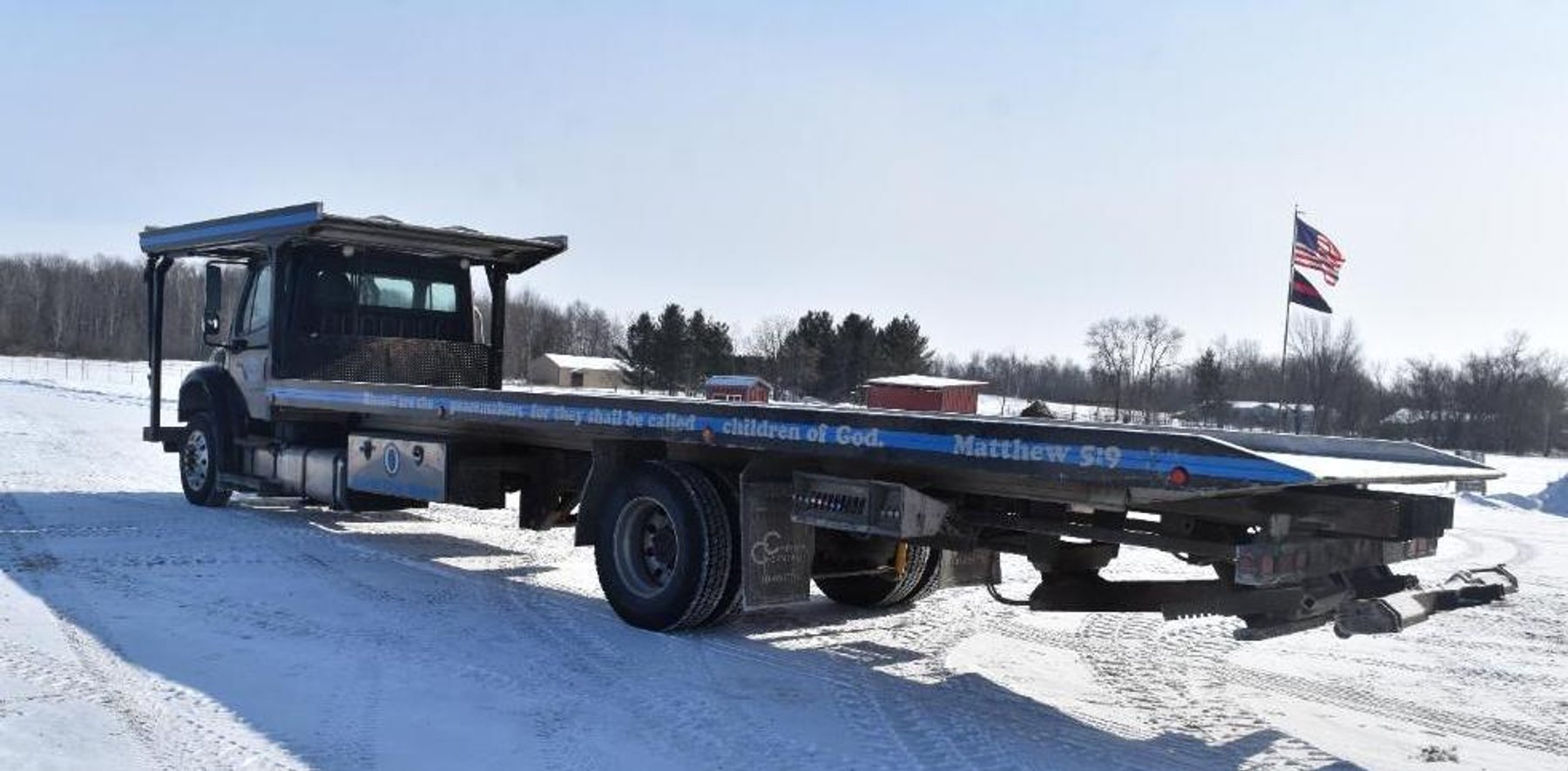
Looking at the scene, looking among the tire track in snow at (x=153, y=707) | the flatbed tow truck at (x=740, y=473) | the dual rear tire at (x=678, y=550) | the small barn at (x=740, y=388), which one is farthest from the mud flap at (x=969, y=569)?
the small barn at (x=740, y=388)

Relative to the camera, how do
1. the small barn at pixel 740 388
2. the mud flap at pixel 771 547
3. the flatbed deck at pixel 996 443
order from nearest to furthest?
the flatbed deck at pixel 996 443 < the mud flap at pixel 771 547 < the small barn at pixel 740 388

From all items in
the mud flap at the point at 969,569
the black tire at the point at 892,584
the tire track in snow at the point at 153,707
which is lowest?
the tire track in snow at the point at 153,707

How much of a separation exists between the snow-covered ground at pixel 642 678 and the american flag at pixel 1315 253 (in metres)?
17.5

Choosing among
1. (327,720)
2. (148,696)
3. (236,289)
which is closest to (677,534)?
(327,720)

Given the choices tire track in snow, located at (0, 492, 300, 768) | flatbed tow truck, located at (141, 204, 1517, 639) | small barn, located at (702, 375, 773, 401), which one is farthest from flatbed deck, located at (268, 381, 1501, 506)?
small barn, located at (702, 375, 773, 401)

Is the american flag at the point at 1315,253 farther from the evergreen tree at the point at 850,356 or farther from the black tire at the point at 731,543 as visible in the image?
the evergreen tree at the point at 850,356

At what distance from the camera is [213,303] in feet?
40.7

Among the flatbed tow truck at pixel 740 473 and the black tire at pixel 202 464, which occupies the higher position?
the flatbed tow truck at pixel 740 473

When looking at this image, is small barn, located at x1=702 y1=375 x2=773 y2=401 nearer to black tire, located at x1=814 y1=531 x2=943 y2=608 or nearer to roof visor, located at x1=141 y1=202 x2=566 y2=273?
roof visor, located at x1=141 y1=202 x2=566 y2=273

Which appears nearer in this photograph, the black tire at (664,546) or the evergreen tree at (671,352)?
the black tire at (664,546)

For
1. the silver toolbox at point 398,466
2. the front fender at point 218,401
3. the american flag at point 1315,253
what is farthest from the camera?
the american flag at point 1315,253

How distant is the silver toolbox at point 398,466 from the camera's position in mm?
9422

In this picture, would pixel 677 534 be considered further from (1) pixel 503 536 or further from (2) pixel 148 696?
(1) pixel 503 536

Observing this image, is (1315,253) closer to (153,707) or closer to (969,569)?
(969,569)
